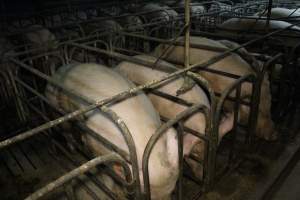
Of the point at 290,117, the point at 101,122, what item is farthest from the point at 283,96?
the point at 101,122

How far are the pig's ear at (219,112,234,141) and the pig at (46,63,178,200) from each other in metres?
0.73

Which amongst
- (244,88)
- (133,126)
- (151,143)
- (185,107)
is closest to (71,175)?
(151,143)

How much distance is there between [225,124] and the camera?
9.33 ft

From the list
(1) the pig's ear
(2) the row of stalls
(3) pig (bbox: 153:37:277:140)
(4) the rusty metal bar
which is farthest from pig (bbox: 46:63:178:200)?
(3) pig (bbox: 153:37:277:140)

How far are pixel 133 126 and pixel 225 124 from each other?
3.72ft

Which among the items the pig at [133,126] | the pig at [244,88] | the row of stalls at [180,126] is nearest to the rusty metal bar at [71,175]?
the row of stalls at [180,126]

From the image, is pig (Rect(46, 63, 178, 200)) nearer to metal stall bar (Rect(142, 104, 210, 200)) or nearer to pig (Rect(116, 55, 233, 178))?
metal stall bar (Rect(142, 104, 210, 200))

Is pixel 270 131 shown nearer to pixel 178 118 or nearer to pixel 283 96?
pixel 283 96

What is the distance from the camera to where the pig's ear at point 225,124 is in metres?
2.81

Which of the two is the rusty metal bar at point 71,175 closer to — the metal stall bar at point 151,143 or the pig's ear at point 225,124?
the metal stall bar at point 151,143

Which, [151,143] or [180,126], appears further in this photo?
[180,126]

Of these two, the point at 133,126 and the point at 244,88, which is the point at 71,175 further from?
the point at 244,88

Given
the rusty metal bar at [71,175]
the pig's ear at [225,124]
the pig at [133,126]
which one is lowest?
the pig's ear at [225,124]

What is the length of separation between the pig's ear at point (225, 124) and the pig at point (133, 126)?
73 cm
